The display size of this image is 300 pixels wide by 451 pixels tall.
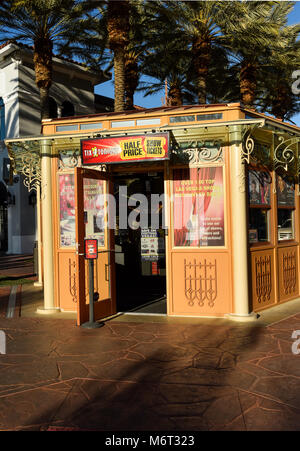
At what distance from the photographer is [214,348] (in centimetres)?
543

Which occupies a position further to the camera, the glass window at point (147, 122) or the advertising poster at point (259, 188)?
the advertising poster at point (259, 188)

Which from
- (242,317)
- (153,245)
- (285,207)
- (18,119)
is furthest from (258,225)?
(18,119)

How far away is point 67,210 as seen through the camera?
25.5ft

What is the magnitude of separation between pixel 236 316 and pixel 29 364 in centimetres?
350

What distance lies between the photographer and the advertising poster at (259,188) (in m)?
7.39

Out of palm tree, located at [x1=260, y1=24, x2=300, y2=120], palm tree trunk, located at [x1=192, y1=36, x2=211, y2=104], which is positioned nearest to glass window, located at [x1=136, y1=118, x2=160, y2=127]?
palm tree trunk, located at [x1=192, y1=36, x2=211, y2=104]

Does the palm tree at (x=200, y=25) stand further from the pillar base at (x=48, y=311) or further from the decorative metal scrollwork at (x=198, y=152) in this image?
the pillar base at (x=48, y=311)

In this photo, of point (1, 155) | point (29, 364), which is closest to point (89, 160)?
point (29, 364)

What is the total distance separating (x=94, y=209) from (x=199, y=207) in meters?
1.93

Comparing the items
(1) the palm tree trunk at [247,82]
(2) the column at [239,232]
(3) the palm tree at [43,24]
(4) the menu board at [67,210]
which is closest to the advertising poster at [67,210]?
(4) the menu board at [67,210]

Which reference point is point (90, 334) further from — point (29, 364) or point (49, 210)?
point (49, 210)

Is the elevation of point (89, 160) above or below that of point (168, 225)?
above

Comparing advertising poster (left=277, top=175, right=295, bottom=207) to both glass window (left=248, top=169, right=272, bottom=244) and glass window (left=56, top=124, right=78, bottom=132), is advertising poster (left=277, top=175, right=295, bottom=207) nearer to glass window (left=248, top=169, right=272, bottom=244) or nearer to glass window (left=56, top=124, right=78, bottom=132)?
glass window (left=248, top=169, right=272, bottom=244)

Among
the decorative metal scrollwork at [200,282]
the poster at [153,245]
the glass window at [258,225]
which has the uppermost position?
the glass window at [258,225]
